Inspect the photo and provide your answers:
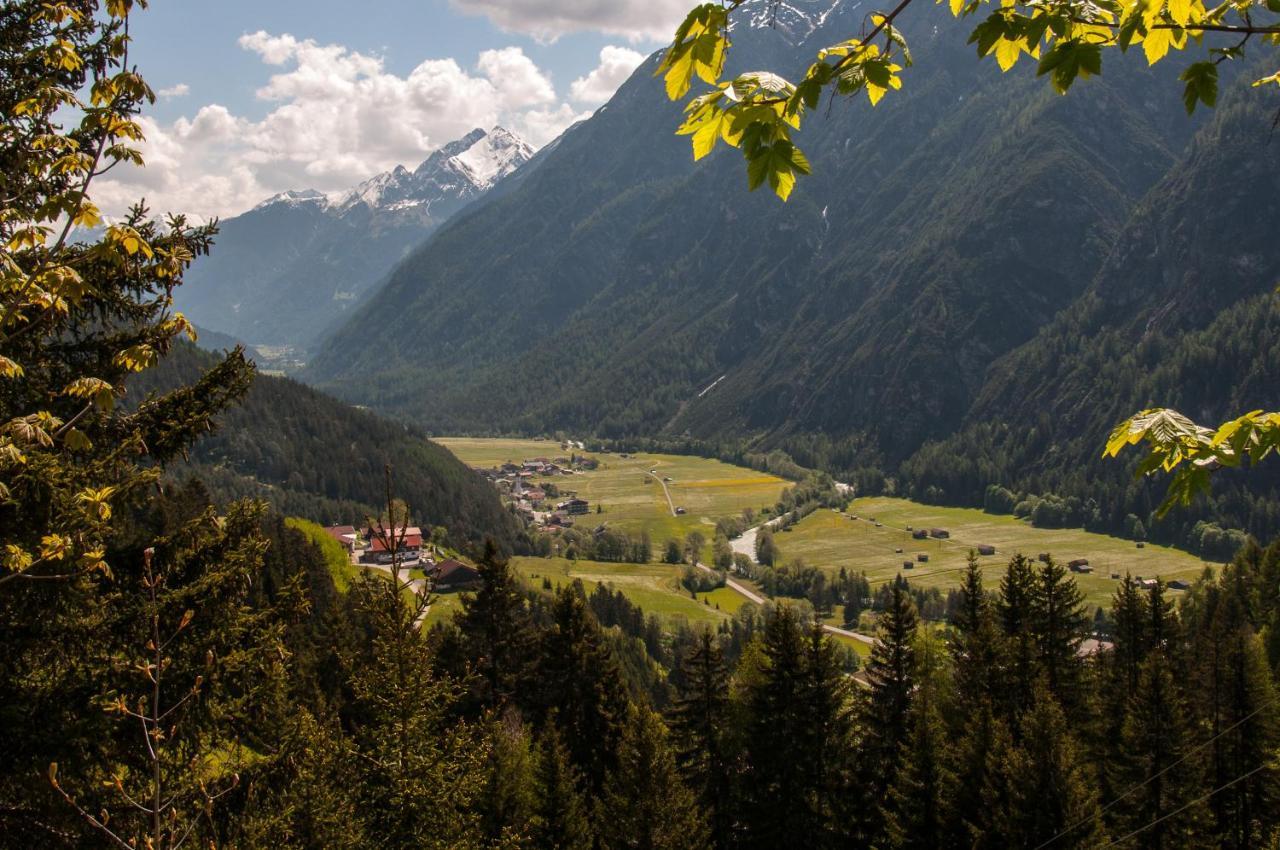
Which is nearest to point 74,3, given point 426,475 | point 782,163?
point 782,163

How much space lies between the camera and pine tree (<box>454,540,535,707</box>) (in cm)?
3697

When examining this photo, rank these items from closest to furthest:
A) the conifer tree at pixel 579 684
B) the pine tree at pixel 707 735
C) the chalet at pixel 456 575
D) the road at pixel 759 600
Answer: the pine tree at pixel 707 735
the conifer tree at pixel 579 684
the chalet at pixel 456 575
the road at pixel 759 600

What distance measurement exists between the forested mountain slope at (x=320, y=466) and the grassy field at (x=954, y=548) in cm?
6147

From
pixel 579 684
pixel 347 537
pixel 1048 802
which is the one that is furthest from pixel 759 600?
pixel 1048 802

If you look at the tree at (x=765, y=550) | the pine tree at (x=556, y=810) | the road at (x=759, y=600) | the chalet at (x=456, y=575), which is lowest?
the road at (x=759, y=600)

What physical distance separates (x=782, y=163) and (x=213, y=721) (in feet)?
35.7

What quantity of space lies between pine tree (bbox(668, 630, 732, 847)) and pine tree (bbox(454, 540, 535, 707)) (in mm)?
8512

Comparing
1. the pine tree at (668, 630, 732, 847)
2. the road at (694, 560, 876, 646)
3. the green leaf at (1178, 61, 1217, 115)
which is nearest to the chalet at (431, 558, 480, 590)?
the road at (694, 560, 876, 646)

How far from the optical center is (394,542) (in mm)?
11227

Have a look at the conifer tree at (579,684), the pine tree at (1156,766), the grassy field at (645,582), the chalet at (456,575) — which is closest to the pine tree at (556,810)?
the conifer tree at (579,684)

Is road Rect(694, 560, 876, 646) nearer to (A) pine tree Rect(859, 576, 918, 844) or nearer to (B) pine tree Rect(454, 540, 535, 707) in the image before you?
(B) pine tree Rect(454, 540, 535, 707)

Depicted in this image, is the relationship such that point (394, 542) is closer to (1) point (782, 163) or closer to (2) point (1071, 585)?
(1) point (782, 163)

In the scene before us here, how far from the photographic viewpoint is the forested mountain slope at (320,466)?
151375mm

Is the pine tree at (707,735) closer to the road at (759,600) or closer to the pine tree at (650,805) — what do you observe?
the pine tree at (650,805)
